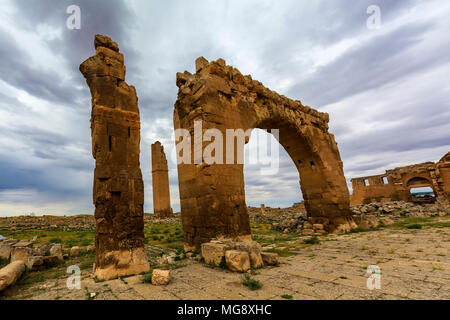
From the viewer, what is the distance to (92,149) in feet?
15.0

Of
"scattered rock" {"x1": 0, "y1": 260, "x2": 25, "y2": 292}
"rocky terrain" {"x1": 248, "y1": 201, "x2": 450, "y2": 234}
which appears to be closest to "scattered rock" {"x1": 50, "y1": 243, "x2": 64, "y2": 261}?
"scattered rock" {"x1": 0, "y1": 260, "x2": 25, "y2": 292}

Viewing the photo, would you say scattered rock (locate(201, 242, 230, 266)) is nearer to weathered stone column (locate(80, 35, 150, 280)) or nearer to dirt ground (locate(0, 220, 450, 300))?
→ dirt ground (locate(0, 220, 450, 300))

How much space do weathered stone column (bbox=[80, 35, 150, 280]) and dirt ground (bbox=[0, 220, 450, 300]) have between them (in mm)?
499

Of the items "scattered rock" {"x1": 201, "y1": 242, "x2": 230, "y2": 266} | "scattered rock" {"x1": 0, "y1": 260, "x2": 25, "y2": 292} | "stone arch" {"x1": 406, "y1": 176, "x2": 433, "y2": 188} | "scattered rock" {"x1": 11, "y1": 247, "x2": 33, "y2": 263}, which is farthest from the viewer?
"stone arch" {"x1": 406, "y1": 176, "x2": 433, "y2": 188}

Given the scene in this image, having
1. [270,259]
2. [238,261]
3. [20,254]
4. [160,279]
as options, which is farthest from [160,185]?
[160,279]

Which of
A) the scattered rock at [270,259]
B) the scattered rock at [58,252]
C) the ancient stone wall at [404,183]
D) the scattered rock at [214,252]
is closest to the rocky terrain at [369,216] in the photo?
the ancient stone wall at [404,183]

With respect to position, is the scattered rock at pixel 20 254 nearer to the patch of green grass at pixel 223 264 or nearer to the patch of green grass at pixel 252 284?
the patch of green grass at pixel 223 264

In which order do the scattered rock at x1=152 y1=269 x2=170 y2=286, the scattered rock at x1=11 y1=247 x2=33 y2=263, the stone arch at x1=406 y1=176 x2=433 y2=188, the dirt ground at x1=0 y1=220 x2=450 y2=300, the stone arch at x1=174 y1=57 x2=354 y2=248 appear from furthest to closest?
the stone arch at x1=406 y1=176 x2=433 y2=188, the stone arch at x1=174 y1=57 x2=354 y2=248, the scattered rock at x1=11 y1=247 x2=33 y2=263, the scattered rock at x1=152 y1=269 x2=170 y2=286, the dirt ground at x1=0 y1=220 x2=450 y2=300

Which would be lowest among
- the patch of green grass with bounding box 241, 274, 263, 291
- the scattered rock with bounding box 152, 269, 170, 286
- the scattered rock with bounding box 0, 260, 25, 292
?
the patch of green grass with bounding box 241, 274, 263, 291

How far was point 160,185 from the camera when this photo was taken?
838 inches

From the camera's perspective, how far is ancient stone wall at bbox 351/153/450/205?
20.7m
